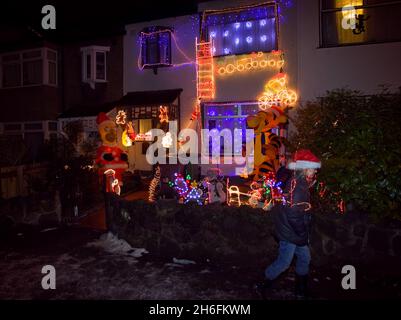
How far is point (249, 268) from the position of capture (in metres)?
5.91

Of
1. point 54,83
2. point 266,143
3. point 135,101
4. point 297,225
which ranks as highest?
point 54,83

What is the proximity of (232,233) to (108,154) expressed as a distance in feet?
14.4

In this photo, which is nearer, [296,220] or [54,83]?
[296,220]

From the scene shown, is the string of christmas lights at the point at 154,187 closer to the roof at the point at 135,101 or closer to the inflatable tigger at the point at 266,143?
the inflatable tigger at the point at 266,143

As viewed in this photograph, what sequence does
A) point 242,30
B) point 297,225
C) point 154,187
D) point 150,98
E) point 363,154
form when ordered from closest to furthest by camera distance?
point 297,225, point 363,154, point 154,187, point 242,30, point 150,98

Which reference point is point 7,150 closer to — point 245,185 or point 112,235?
point 112,235

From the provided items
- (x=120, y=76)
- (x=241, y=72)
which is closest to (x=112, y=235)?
(x=241, y=72)

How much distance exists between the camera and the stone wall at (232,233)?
5.57 m

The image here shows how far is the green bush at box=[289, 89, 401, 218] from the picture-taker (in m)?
5.41

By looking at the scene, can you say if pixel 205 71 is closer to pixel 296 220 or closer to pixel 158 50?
pixel 158 50

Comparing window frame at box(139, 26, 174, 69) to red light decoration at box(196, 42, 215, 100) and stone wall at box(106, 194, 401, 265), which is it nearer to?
red light decoration at box(196, 42, 215, 100)

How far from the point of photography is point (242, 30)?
13.5m

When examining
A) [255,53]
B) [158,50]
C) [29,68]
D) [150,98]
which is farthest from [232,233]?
[29,68]

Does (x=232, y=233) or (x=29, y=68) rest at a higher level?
(x=29, y=68)
